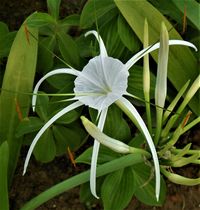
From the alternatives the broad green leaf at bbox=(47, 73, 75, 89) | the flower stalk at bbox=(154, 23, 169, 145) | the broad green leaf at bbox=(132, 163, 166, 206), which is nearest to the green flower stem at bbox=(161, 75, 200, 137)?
the flower stalk at bbox=(154, 23, 169, 145)

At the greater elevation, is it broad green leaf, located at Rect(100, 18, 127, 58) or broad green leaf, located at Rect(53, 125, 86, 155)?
broad green leaf, located at Rect(100, 18, 127, 58)

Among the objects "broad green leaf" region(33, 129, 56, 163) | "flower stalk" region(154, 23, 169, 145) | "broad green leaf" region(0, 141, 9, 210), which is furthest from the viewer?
"broad green leaf" region(33, 129, 56, 163)

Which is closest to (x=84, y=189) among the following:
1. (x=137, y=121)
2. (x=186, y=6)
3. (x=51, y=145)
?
(x=51, y=145)

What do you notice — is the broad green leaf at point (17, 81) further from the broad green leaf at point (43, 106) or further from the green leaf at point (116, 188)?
the green leaf at point (116, 188)

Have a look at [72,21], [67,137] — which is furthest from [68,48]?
[67,137]

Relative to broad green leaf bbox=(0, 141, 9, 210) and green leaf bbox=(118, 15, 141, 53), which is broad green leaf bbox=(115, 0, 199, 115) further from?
broad green leaf bbox=(0, 141, 9, 210)

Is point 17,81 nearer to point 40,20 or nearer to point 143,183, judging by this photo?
point 40,20
